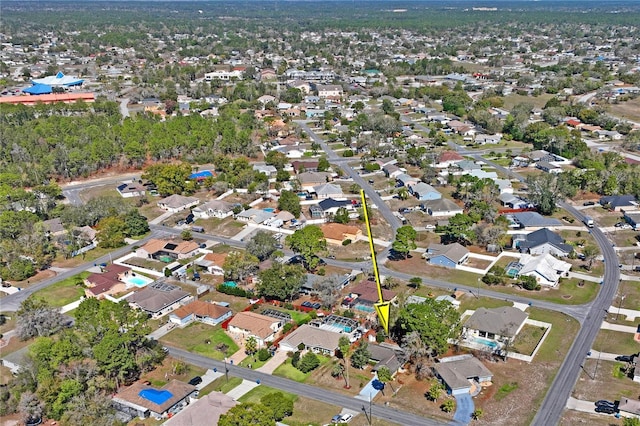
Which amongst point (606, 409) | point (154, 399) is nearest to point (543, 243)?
point (606, 409)

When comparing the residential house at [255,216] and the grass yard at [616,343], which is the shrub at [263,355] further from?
the residential house at [255,216]

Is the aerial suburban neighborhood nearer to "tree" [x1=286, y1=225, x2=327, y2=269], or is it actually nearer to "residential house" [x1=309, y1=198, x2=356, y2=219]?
"tree" [x1=286, y1=225, x2=327, y2=269]

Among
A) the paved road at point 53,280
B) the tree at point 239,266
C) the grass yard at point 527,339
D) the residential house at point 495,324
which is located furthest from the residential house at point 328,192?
the grass yard at point 527,339

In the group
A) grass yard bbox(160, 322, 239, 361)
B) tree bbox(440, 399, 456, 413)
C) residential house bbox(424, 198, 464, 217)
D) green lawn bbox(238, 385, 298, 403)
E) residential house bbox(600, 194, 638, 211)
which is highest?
residential house bbox(600, 194, 638, 211)

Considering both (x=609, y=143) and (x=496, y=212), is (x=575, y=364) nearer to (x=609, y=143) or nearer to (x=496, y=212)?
(x=496, y=212)

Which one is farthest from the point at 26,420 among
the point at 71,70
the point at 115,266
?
the point at 71,70

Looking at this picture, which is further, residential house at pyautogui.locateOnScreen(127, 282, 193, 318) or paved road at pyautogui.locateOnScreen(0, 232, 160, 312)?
paved road at pyautogui.locateOnScreen(0, 232, 160, 312)

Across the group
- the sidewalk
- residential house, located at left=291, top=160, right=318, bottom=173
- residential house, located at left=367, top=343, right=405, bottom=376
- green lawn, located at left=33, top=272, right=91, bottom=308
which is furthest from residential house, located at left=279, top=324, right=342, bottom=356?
residential house, located at left=291, top=160, right=318, bottom=173
